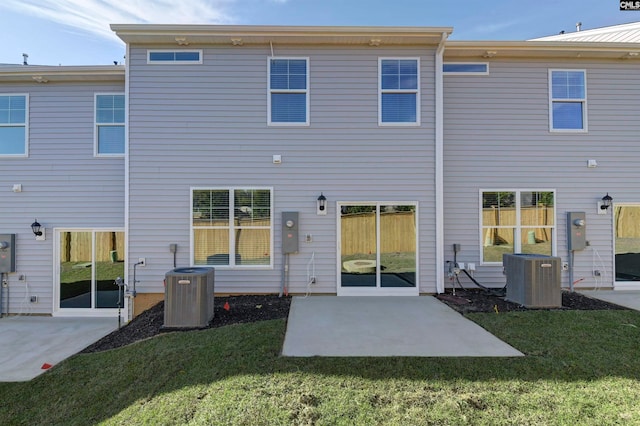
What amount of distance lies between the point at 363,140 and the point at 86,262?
22.7 ft

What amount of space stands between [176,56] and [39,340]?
6.10 m

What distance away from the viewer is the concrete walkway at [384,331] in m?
3.70

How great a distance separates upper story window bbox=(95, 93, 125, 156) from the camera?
6.84 meters

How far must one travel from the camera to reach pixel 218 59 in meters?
6.46

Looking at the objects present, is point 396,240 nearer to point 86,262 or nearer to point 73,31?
point 86,262

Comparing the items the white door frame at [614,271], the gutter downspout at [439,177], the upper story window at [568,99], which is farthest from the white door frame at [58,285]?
the white door frame at [614,271]

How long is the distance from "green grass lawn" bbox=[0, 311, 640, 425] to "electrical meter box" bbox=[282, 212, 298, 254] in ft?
7.72

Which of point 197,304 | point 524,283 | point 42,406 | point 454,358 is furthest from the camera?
point 524,283

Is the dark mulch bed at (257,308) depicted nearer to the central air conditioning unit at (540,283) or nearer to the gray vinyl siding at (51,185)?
the central air conditioning unit at (540,283)

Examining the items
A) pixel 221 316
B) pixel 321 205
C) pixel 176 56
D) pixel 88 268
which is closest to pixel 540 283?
pixel 321 205

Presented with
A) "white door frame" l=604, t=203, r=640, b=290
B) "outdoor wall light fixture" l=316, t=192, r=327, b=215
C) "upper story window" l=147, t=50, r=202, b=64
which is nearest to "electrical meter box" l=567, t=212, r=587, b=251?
"white door frame" l=604, t=203, r=640, b=290

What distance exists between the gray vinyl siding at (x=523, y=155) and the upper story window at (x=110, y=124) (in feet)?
24.6

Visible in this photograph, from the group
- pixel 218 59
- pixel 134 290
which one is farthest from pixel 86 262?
pixel 218 59

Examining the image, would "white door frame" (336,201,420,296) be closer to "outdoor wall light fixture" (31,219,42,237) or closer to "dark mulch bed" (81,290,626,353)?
"dark mulch bed" (81,290,626,353)
